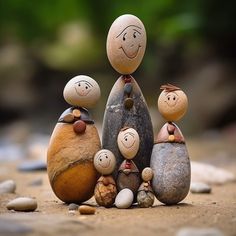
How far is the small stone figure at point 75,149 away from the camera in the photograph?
2.65 metres

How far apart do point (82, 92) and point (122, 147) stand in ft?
1.20

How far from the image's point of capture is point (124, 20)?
2.65 m

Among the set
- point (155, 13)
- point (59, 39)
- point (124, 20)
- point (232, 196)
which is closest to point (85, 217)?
point (124, 20)

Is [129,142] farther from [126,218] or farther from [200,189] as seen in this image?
[200,189]

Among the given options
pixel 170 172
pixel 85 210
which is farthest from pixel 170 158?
pixel 85 210

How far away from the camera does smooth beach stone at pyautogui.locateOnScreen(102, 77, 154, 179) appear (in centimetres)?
268

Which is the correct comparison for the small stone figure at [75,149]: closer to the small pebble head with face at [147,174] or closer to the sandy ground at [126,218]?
the sandy ground at [126,218]

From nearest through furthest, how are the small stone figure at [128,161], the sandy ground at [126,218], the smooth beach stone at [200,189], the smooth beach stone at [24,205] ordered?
the sandy ground at [126,218] → the smooth beach stone at [24,205] → the small stone figure at [128,161] → the smooth beach stone at [200,189]

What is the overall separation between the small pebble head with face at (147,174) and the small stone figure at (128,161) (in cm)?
5

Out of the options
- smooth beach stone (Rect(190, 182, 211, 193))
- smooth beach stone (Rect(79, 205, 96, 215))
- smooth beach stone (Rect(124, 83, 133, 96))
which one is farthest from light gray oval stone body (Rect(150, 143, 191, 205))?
smooth beach stone (Rect(190, 182, 211, 193))

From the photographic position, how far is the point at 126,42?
8.63 feet

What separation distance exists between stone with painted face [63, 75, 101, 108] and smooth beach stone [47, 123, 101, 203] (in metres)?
0.14

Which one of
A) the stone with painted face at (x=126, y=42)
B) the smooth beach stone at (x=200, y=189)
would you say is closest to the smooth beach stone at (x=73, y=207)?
the stone with painted face at (x=126, y=42)

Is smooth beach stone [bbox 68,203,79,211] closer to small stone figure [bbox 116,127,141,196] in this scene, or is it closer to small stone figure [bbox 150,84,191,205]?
small stone figure [bbox 116,127,141,196]
